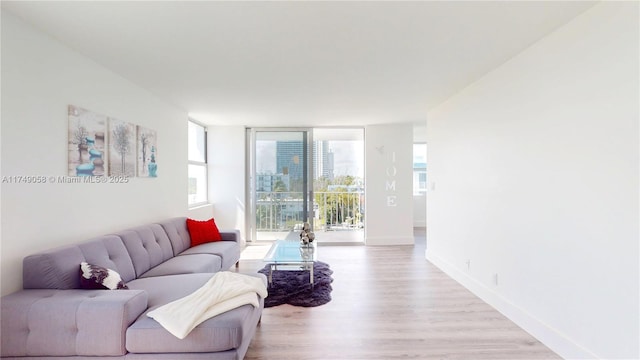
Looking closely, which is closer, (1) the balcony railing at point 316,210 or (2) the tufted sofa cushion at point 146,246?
(2) the tufted sofa cushion at point 146,246

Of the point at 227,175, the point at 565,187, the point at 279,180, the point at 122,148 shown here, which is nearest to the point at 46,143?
the point at 122,148

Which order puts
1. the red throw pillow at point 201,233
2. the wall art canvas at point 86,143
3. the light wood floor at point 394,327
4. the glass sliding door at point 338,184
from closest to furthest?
the light wood floor at point 394,327 → the wall art canvas at point 86,143 → the red throw pillow at point 201,233 → the glass sliding door at point 338,184

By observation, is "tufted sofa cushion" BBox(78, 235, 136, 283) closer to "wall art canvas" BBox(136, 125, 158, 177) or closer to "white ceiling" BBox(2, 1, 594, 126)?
"wall art canvas" BBox(136, 125, 158, 177)

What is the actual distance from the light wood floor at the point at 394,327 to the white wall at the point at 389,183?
2002mm

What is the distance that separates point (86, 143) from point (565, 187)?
3.83 meters

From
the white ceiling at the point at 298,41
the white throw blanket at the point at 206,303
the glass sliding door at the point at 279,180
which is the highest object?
the white ceiling at the point at 298,41

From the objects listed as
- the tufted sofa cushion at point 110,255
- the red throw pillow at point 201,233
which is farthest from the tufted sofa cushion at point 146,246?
the red throw pillow at point 201,233

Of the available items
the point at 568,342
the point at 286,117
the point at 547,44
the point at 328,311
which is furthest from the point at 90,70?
the point at 568,342

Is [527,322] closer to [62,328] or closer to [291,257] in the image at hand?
[291,257]

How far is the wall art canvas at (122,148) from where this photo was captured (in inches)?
115

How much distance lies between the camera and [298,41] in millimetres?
2289

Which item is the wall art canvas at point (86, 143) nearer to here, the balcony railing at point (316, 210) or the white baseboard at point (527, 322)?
the balcony railing at point (316, 210)

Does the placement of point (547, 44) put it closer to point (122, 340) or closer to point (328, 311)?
point (328, 311)

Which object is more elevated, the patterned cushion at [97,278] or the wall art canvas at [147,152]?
the wall art canvas at [147,152]
